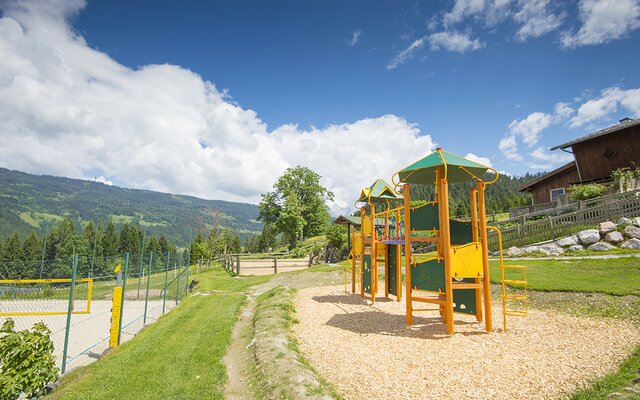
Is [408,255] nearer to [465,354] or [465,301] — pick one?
[465,301]

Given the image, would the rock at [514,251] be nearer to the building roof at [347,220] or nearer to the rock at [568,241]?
the rock at [568,241]

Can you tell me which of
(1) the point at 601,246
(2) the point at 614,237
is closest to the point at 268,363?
(1) the point at 601,246

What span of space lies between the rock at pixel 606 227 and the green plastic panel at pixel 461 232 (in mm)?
10475

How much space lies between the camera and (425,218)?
8.82 meters

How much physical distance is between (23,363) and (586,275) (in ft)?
47.1

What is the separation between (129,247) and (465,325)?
83.9 m

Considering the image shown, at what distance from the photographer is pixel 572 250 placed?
1523cm

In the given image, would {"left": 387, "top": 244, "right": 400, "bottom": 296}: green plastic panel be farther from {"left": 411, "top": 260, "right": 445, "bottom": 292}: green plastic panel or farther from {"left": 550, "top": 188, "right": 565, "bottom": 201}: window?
{"left": 550, "top": 188, "right": 565, "bottom": 201}: window

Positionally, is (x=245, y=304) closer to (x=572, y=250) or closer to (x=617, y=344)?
(x=617, y=344)

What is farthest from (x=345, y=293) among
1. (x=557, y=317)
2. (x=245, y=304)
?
(x=557, y=317)

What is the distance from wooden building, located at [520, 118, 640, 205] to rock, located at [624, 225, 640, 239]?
1085 centimetres

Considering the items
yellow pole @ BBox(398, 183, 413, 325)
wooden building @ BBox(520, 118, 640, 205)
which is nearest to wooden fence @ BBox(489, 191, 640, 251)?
wooden building @ BBox(520, 118, 640, 205)

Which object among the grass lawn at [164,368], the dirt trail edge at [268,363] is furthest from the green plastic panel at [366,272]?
the grass lawn at [164,368]

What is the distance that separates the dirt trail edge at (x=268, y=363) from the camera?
200 inches
